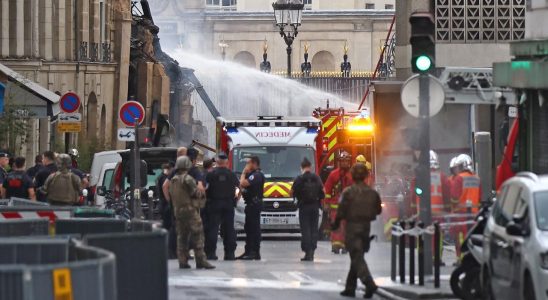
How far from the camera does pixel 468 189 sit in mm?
26188

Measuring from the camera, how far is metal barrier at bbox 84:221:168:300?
52.5 ft

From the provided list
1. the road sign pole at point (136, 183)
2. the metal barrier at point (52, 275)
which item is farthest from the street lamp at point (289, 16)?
the metal barrier at point (52, 275)

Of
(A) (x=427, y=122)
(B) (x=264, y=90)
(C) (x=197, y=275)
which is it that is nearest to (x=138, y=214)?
(C) (x=197, y=275)

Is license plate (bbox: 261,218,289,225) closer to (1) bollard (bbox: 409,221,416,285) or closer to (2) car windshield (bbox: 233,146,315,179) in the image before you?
(2) car windshield (bbox: 233,146,315,179)

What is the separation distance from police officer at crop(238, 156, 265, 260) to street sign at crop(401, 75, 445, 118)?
7959mm

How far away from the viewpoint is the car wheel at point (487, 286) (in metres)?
19.1

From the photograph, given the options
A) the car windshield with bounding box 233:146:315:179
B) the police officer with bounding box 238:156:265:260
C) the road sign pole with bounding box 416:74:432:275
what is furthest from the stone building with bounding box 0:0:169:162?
the road sign pole with bounding box 416:74:432:275

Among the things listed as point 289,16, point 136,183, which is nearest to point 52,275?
point 136,183

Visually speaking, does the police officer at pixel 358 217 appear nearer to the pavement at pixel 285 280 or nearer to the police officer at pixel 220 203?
the pavement at pixel 285 280

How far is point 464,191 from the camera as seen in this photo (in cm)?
2627

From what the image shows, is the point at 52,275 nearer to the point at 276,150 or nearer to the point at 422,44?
the point at 422,44

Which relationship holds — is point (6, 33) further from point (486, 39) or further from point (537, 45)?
point (537, 45)

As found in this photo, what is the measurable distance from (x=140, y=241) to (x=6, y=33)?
3661 centimetres

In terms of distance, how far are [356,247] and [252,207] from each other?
892 centimetres
